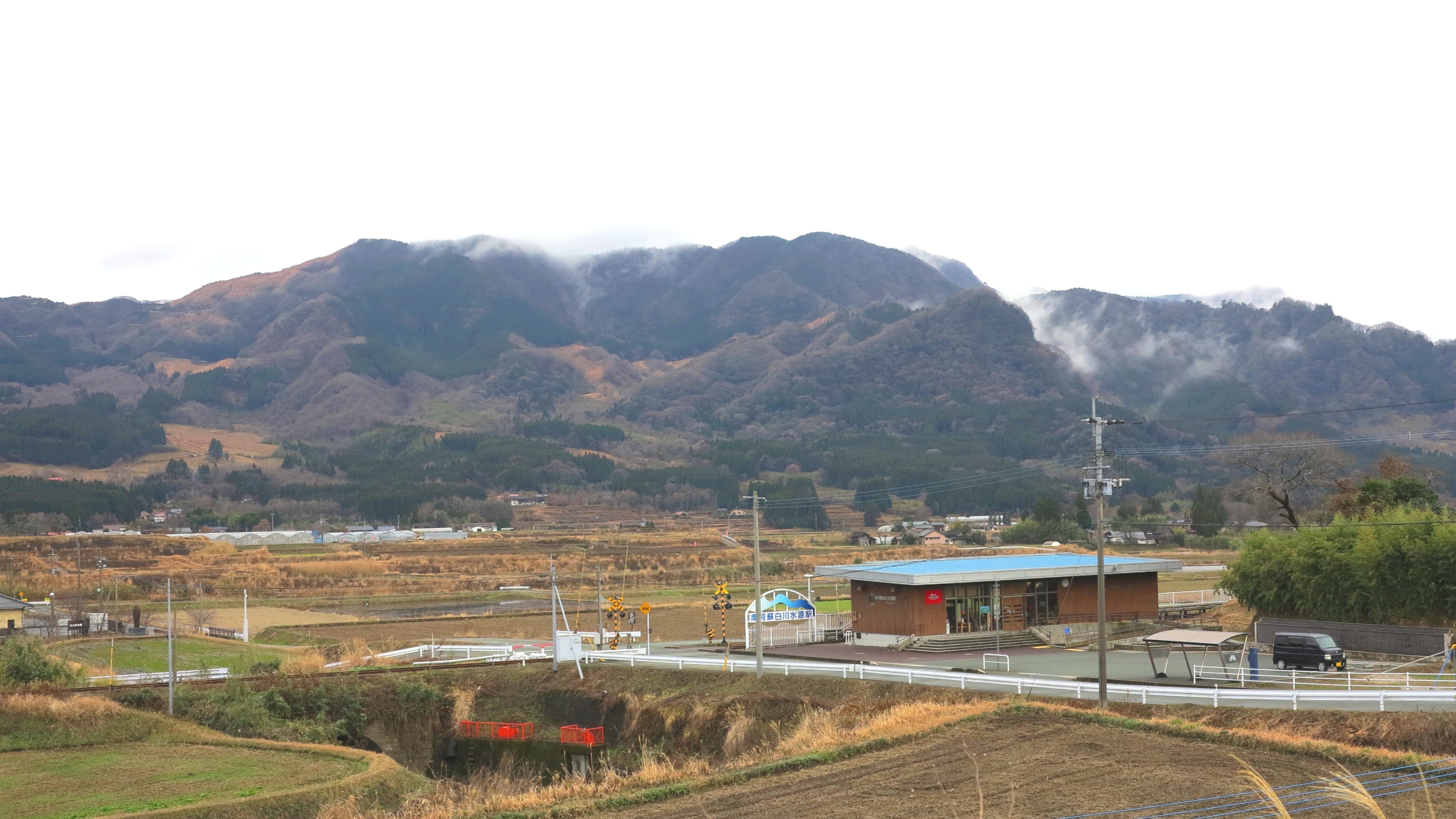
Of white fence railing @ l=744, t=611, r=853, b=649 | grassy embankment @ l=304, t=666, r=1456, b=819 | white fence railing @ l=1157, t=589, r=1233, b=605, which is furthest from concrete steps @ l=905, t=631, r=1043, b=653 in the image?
white fence railing @ l=1157, t=589, r=1233, b=605

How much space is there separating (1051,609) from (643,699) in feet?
56.3

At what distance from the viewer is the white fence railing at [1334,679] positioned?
88.7 feet

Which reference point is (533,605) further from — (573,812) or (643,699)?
(573,812)

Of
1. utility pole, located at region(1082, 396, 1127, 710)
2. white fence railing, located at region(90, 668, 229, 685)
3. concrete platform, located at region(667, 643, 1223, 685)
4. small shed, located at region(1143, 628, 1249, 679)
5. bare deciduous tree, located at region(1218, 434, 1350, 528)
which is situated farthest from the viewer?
bare deciduous tree, located at region(1218, 434, 1350, 528)

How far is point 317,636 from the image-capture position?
2019 inches

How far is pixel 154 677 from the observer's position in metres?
36.5

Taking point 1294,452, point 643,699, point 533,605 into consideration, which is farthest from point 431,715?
point 1294,452

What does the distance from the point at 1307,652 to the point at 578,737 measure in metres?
19.6

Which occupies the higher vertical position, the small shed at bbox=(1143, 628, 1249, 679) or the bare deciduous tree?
the bare deciduous tree

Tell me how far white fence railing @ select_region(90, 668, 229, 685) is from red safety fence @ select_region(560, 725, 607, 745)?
11.6 metres

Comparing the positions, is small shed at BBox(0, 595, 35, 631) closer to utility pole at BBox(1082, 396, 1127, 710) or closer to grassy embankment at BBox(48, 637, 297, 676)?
grassy embankment at BBox(48, 637, 297, 676)

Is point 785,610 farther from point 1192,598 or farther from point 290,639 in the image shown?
point 290,639

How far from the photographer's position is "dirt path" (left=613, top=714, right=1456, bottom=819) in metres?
17.4

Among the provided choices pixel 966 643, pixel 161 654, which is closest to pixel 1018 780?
pixel 966 643
